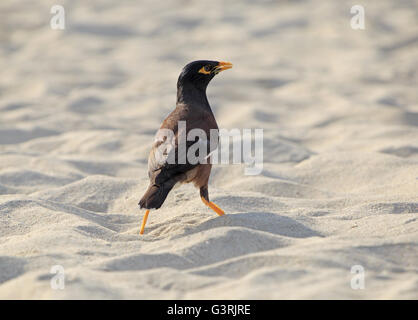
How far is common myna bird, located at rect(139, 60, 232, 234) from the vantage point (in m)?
3.82

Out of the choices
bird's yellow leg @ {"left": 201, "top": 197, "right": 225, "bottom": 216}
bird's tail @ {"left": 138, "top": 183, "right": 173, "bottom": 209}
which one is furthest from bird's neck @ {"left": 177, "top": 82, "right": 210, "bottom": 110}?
bird's tail @ {"left": 138, "top": 183, "right": 173, "bottom": 209}

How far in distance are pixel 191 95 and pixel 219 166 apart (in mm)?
1278

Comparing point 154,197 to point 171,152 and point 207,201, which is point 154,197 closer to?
point 171,152

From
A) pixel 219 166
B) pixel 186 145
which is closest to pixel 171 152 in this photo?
pixel 186 145

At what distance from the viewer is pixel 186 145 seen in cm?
394

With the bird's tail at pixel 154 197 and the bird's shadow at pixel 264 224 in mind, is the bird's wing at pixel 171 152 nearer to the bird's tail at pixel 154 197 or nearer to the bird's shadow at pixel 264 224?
the bird's tail at pixel 154 197

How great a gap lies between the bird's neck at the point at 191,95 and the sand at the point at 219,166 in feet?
2.28

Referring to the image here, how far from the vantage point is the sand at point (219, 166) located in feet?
10.2

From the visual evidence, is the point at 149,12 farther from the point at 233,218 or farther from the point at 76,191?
the point at 233,218

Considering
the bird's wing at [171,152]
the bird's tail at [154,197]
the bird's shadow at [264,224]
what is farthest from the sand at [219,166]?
the bird's wing at [171,152]

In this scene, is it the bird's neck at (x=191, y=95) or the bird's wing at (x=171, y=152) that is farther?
the bird's neck at (x=191, y=95)

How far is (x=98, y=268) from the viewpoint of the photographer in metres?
3.16

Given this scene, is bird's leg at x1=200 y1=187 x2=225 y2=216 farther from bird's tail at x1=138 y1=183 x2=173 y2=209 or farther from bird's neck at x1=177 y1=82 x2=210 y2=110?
bird's neck at x1=177 y1=82 x2=210 y2=110
